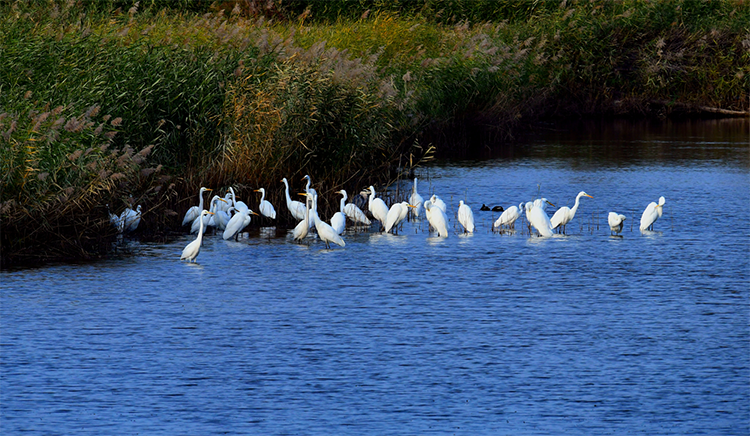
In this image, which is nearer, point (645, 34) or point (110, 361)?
point (110, 361)

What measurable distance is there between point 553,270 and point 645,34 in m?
20.9

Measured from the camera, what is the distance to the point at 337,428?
19.6 ft

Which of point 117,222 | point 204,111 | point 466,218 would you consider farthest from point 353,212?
point 117,222

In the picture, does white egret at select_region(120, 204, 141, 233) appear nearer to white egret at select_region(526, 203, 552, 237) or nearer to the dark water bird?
white egret at select_region(526, 203, 552, 237)

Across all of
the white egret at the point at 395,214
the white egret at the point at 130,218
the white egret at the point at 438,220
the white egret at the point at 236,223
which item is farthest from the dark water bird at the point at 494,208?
the white egret at the point at 130,218

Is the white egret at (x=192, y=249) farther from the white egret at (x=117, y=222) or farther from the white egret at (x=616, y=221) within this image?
the white egret at (x=616, y=221)

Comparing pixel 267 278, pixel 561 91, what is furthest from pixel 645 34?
pixel 267 278

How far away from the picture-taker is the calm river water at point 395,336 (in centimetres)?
621

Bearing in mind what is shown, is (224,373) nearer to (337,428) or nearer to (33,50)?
(337,428)

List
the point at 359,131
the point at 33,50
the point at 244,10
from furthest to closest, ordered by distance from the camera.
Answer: the point at 244,10 < the point at 359,131 < the point at 33,50

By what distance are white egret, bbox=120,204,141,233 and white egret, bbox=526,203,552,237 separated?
404cm

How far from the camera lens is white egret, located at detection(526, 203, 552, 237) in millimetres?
12602

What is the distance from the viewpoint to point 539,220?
12.6m

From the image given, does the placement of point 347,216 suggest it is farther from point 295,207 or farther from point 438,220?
point 438,220
